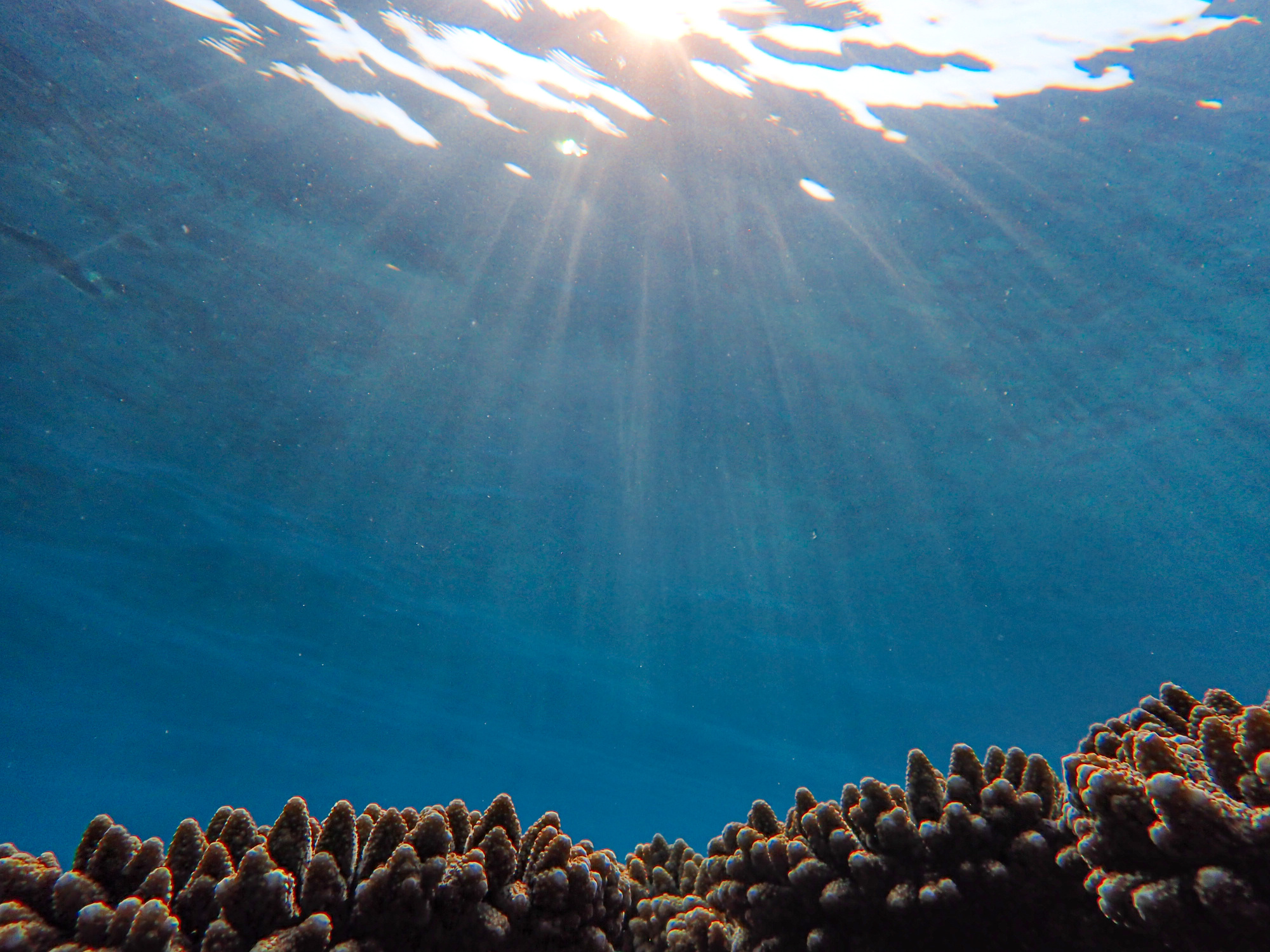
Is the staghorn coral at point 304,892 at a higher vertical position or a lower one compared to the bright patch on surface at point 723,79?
lower

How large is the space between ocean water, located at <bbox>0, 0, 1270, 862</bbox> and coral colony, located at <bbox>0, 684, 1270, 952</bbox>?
36.2 ft

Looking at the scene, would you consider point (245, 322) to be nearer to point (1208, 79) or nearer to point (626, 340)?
point (626, 340)

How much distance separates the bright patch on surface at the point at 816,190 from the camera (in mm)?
12570

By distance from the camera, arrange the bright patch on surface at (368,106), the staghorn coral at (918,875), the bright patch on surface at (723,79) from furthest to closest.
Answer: the bright patch on surface at (368,106) → the bright patch on surface at (723,79) → the staghorn coral at (918,875)

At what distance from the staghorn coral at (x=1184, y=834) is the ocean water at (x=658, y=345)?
1102 cm

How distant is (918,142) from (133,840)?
1402 centimetres

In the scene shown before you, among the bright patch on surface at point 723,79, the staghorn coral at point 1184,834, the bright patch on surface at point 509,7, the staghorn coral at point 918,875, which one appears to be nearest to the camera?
the staghorn coral at point 1184,834

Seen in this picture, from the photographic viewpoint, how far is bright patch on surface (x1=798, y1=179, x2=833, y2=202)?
12.6 meters

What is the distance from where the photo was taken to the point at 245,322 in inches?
647

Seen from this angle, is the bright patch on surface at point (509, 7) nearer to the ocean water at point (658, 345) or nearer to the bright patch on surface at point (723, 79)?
the ocean water at point (658, 345)

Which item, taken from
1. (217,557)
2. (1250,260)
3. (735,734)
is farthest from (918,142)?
(735,734)

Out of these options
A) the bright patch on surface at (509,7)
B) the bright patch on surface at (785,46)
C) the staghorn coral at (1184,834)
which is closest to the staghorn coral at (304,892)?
the staghorn coral at (1184,834)

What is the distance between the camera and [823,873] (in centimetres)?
290

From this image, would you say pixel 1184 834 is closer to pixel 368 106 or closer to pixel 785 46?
pixel 785 46
